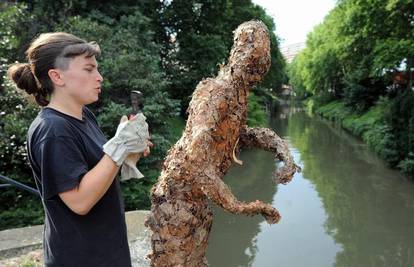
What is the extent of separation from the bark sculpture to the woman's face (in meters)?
0.61

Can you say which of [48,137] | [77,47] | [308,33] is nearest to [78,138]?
[48,137]

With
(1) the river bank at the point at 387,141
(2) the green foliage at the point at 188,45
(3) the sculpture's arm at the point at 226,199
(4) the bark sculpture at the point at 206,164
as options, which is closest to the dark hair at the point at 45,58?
(4) the bark sculpture at the point at 206,164

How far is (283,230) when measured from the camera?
8188 mm

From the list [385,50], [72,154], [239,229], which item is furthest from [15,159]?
[385,50]

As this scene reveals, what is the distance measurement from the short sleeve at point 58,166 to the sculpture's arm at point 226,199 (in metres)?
0.70

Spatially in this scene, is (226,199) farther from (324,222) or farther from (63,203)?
(324,222)

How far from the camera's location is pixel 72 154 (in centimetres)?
151

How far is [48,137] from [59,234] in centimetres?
41

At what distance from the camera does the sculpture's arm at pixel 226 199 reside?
79.2 inches

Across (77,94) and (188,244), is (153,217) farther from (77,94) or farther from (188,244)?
(77,94)

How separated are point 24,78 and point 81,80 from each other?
255 mm

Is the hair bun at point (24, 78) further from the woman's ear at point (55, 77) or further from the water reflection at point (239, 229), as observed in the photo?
the water reflection at point (239, 229)

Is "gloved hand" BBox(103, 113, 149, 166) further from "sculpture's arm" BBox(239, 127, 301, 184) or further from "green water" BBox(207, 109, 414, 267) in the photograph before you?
"green water" BBox(207, 109, 414, 267)

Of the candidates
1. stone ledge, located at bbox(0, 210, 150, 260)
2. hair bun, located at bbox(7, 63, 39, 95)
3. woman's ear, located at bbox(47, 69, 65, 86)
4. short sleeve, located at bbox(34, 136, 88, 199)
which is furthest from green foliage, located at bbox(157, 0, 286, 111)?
short sleeve, located at bbox(34, 136, 88, 199)
